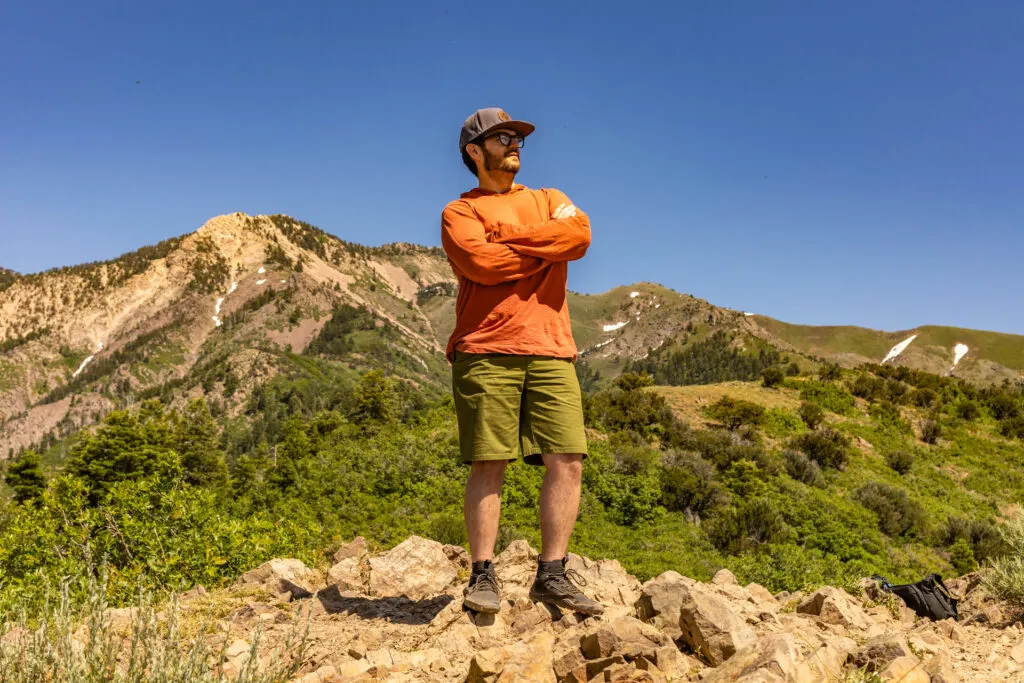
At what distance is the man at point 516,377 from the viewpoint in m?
3.31

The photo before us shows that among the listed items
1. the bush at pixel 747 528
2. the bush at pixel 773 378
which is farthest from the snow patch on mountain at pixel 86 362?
the bush at pixel 747 528

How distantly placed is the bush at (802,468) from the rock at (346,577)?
1254 centimetres

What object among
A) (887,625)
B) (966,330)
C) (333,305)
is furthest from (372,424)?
(966,330)

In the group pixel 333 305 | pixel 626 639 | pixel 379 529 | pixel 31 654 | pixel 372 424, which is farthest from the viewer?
pixel 333 305

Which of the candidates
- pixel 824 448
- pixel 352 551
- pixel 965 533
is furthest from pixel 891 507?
pixel 352 551

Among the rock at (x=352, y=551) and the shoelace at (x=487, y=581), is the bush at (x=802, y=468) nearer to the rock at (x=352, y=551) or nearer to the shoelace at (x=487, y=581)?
the rock at (x=352, y=551)

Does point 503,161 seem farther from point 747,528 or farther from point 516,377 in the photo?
point 747,528

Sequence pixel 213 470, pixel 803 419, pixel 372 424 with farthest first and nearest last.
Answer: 1. pixel 213 470
2. pixel 803 419
3. pixel 372 424

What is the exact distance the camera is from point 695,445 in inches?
606

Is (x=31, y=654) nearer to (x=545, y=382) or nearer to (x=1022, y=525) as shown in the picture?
(x=545, y=382)

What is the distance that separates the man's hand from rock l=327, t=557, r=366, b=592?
9.22ft

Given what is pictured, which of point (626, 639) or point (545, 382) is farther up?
point (545, 382)

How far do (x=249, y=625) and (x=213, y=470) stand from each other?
70.0 feet

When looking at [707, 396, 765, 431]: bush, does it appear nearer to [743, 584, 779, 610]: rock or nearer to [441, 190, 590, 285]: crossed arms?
[743, 584, 779, 610]: rock
